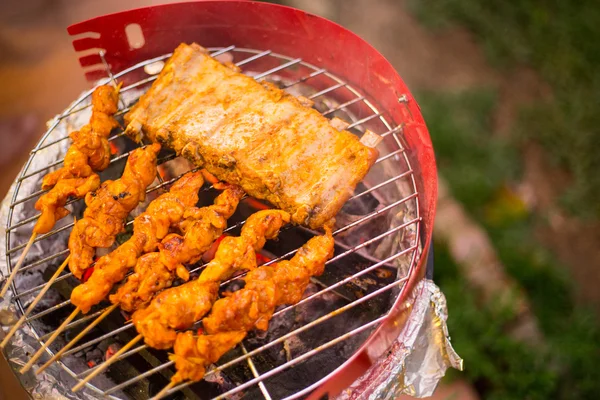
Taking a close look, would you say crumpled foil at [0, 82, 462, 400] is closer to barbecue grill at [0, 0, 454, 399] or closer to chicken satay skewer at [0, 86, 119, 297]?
barbecue grill at [0, 0, 454, 399]

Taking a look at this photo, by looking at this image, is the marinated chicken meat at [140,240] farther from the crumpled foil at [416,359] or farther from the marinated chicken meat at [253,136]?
the crumpled foil at [416,359]

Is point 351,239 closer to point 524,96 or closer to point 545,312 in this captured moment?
point 545,312

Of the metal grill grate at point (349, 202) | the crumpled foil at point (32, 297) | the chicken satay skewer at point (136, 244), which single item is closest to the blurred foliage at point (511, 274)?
the metal grill grate at point (349, 202)

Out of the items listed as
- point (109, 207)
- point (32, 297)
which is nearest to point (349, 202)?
point (109, 207)

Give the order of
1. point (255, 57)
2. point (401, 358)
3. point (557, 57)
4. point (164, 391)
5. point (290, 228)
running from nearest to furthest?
1. point (164, 391)
2. point (401, 358)
3. point (290, 228)
4. point (255, 57)
5. point (557, 57)

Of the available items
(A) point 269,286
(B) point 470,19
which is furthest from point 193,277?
(B) point 470,19

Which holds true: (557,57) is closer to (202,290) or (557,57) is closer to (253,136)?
(253,136)
